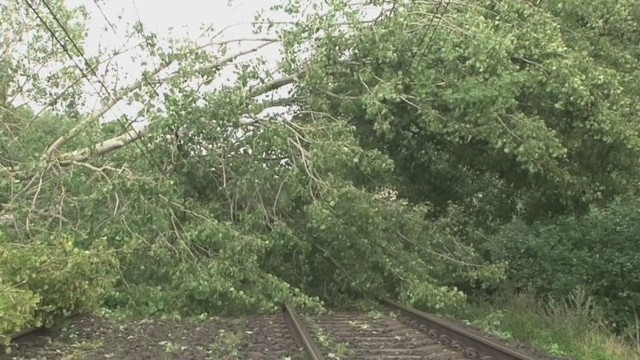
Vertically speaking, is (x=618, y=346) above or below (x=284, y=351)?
below

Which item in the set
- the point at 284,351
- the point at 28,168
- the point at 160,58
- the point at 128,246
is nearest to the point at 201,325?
the point at 128,246

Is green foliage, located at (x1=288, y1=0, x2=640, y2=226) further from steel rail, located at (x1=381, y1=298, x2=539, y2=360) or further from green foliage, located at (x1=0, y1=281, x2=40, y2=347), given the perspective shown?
green foliage, located at (x1=0, y1=281, x2=40, y2=347)

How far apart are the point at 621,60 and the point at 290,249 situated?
25.3 ft

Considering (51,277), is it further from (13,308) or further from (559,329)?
(559,329)

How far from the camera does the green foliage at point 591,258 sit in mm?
14383

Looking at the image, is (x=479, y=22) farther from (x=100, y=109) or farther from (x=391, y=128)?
(x=100, y=109)

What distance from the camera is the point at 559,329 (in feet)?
32.9

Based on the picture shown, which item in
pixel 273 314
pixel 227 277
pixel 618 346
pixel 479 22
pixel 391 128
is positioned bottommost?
pixel 618 346

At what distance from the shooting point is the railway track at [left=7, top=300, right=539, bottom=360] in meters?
7.20

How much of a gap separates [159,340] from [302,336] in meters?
1.86

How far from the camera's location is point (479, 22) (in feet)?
40.0

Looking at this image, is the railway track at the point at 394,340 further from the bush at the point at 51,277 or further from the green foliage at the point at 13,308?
the green foliage at the point at 13,308

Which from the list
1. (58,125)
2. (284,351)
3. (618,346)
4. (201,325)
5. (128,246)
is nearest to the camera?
(284,351)

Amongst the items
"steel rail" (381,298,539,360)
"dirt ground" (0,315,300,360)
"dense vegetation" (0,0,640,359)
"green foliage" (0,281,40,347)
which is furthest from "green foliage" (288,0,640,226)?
"green foliage" (0,281,40,347)
